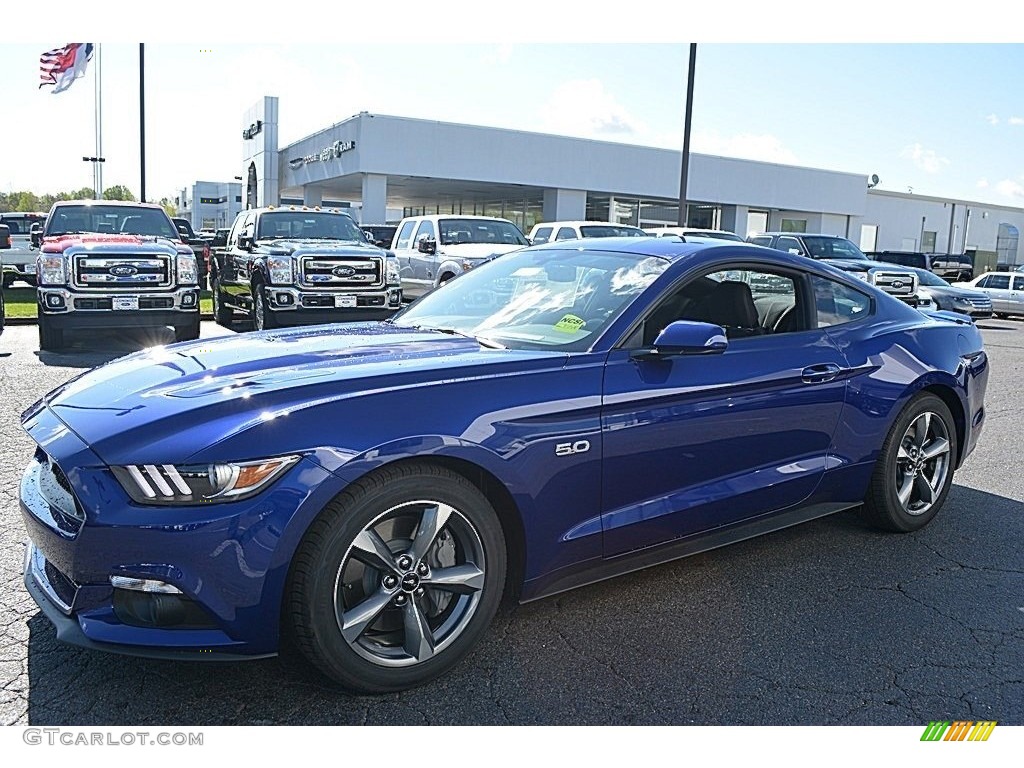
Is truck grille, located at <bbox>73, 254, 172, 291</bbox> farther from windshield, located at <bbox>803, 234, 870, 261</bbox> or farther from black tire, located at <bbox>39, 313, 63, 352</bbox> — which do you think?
windshield, located at <bbox>803, 234, 870, 261</bbox>

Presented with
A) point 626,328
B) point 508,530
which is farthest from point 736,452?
point 508,530

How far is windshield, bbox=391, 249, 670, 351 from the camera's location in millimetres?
3705

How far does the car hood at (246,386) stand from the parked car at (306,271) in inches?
336

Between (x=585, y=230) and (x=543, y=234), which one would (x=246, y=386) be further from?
(x=543, y=234)

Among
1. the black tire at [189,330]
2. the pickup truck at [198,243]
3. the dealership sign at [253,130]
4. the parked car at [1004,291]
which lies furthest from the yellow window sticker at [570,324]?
the dealership sign at [253,130]

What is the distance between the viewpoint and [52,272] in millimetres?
10820

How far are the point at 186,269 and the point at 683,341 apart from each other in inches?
373

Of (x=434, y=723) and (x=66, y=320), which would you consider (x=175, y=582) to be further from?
(x=66, y=320)

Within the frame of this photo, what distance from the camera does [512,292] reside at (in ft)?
13.9

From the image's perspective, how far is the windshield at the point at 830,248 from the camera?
20.3 meters

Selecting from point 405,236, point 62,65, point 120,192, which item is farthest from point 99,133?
point 120,192

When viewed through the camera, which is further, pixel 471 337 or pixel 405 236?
pixel 405 236

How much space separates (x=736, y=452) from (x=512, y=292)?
1.26m

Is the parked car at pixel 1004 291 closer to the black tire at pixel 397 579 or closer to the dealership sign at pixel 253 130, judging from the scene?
the black tire at pixel 397 579
